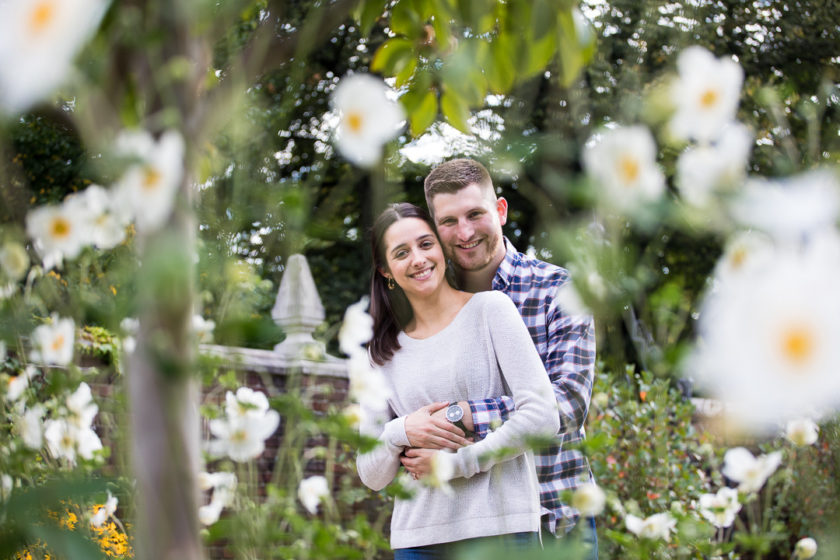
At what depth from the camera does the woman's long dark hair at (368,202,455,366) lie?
196 centimetres

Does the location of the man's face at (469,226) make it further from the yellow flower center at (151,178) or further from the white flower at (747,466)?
the yellow flower center at (151,178)

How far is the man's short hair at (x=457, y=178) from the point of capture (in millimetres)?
2049

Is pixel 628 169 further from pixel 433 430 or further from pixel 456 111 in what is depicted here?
pixel 433 430

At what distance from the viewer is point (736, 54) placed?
29.7ft

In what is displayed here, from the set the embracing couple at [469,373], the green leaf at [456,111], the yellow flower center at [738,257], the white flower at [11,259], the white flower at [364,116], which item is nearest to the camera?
the yellow flower center at [738,257]

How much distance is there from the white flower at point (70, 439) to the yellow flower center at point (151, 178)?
0.85 m

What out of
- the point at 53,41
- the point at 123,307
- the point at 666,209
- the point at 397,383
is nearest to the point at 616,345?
the point at 666,209

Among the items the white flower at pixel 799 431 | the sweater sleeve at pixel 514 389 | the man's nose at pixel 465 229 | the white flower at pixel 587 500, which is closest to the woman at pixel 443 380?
the sweater sleeve at pixel 514 389

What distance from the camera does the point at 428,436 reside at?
169 centimetres

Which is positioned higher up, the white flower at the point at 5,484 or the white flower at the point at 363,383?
the white flower at the point at 363,383

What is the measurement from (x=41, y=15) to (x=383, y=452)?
132 centimetres

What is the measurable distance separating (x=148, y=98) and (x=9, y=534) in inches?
19.3

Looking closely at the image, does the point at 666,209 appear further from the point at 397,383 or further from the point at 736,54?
the point at 736,54

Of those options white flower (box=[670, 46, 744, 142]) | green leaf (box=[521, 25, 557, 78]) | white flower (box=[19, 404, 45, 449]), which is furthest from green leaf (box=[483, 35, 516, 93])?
white flower (box=[19, 404, 45, 449])
